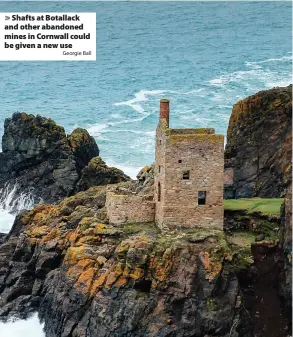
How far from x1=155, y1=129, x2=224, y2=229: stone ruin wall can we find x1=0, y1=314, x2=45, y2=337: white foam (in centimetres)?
896

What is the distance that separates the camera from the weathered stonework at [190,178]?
60.6m

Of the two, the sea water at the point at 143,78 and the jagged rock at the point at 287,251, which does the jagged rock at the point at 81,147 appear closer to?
the sea water at the point at 143,78

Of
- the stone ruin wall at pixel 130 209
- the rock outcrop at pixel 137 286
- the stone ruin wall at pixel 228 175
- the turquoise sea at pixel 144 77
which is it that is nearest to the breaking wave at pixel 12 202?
the turquoise sea at pixel 144 77

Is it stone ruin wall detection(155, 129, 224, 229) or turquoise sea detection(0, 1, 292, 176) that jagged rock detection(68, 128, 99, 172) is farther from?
stone ruin wall detection(155, 129, 224, 229)

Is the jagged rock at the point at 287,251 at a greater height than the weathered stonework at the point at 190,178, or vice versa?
the weathered stonework at the point at 190,178

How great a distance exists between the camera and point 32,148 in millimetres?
92562

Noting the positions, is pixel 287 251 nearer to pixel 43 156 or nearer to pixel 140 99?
pixel 43 156

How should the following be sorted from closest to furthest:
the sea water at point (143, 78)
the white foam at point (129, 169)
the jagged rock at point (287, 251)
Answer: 1. the jagged rock at point (287, 251)
2. the white foam at point (129, 169)
3. the sea water at point (143, 78)

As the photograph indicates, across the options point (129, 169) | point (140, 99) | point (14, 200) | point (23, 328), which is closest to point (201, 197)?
point (23, 328)

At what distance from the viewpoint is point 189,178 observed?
60875 mm

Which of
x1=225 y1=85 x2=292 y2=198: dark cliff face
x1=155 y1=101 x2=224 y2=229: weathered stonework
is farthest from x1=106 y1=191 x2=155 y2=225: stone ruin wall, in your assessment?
x1=225 y1=85 x2=292 y2=198: dark cliff face

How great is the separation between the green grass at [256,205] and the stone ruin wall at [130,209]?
493 centimetres

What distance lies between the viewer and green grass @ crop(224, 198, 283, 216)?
65438 millimetres

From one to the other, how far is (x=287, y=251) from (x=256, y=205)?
893cm
